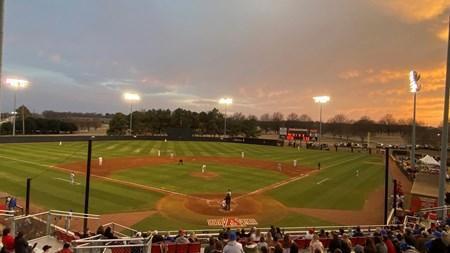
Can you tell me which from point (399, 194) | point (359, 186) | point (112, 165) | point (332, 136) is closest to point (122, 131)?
point (112, 165)

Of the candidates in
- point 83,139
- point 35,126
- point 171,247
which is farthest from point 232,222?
point 35,126

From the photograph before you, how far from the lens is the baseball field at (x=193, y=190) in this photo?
24.0 metres

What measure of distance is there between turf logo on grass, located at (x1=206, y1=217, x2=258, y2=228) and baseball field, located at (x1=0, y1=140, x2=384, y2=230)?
19.7 inches

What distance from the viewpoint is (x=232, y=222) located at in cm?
2236

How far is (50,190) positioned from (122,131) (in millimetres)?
83455

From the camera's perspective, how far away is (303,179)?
129 ft

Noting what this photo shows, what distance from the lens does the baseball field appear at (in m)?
24.0

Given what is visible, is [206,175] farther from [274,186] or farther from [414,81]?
[414,81]

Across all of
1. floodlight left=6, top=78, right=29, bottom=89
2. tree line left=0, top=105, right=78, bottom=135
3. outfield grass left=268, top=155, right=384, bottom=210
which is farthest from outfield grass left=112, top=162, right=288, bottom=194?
tree line left=0, top=105, right=78, bottom=135

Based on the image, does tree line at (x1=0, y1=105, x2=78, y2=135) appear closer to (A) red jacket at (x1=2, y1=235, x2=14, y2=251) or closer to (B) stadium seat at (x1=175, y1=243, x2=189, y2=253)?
(A) red jacket at (x1=2, y1=235, x2=14, y2=251)

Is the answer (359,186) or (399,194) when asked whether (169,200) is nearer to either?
(399,194)

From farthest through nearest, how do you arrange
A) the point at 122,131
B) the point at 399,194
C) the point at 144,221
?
1. the point at 122,131
2. the point at 399,194
3. the point at 144,221

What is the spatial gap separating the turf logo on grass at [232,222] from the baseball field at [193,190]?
500 millimetres

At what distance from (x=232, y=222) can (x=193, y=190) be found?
9.22 metres
